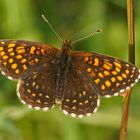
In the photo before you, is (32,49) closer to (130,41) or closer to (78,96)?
(78,96)

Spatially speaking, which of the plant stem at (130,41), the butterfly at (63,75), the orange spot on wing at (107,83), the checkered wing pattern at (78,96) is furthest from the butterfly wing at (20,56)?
the plant stem at (130,41)

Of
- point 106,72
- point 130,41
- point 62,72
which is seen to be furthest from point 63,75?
point 130,41

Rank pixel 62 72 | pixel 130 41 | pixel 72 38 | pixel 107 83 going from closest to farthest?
pixel 130 41
pixel 107 83
pixel 62 72
pixel 72 38

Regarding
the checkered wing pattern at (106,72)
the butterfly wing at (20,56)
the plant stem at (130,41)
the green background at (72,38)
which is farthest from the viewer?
the green background at (72,38)

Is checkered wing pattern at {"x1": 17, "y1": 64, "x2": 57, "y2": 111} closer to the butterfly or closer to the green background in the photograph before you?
the butterfly

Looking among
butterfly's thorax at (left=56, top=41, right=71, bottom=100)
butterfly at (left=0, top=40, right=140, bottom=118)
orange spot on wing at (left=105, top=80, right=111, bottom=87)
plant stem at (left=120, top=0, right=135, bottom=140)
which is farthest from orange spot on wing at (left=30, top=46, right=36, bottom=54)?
plant stem at (left=120, top=0, right=135, bottom=140)

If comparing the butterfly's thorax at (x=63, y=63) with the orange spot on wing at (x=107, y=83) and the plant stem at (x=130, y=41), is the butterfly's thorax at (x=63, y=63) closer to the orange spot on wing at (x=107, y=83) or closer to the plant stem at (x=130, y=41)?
the orange spot on wing at (x=107, y=83)
